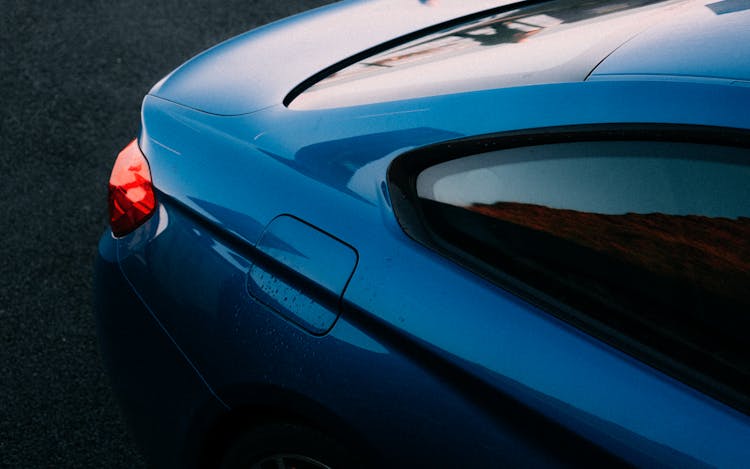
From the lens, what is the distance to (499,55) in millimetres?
1769

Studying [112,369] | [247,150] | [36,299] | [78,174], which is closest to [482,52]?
[247,150]

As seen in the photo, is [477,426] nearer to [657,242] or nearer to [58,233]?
[657,242]

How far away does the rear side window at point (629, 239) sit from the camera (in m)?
1.28

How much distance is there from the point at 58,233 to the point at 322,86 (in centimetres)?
192

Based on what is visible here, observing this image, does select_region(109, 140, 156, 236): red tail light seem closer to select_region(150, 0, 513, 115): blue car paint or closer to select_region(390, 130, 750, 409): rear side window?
select_region(150, 0, 513, 115): blue car paint

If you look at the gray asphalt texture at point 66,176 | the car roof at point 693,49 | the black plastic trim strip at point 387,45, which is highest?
the car roof at point 693,49

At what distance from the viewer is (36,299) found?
313 centimetres

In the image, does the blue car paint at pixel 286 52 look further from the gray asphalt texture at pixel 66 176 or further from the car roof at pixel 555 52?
the gray asphalt texture at pixel 66 176

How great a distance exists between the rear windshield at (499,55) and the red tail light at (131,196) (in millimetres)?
418

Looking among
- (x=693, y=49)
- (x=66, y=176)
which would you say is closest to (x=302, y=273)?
(x=693, y=49)

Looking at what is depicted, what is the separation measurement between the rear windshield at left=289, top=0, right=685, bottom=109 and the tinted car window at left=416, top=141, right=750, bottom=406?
206 mm

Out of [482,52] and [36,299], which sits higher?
[482,52]

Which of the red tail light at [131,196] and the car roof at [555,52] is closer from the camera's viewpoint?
the car roof at [555,52]

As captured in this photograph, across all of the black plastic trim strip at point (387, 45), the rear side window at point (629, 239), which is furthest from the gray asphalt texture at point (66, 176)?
the rear side window at point (629, 239)
